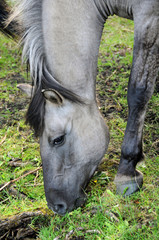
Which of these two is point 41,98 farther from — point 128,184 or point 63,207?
point 128,184

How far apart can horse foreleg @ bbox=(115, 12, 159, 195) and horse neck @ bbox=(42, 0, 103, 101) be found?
42 cm

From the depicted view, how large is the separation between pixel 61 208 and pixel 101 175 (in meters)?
0.68

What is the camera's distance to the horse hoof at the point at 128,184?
2928 millimetres

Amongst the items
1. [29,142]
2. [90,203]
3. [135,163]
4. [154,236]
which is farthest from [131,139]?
[29,142]

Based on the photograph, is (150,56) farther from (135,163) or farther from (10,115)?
(10,115)

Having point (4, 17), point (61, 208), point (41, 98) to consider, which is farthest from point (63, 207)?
point (4, 17)

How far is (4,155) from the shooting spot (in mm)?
3955

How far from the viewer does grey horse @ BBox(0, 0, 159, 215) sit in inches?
108

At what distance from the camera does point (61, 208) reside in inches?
111

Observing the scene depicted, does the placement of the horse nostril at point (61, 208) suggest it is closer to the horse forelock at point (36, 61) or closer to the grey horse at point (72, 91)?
the grey horse at point (72, 91)

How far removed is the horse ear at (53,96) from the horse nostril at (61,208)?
36.6 inches

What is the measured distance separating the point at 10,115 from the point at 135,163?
2549 mm

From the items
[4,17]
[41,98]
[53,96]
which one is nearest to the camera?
[53,96]

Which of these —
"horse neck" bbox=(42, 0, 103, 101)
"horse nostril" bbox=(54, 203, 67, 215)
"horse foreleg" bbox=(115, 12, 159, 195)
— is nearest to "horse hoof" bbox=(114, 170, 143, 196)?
"horse foreleg" bbox=(115, 12, 159, 195)
